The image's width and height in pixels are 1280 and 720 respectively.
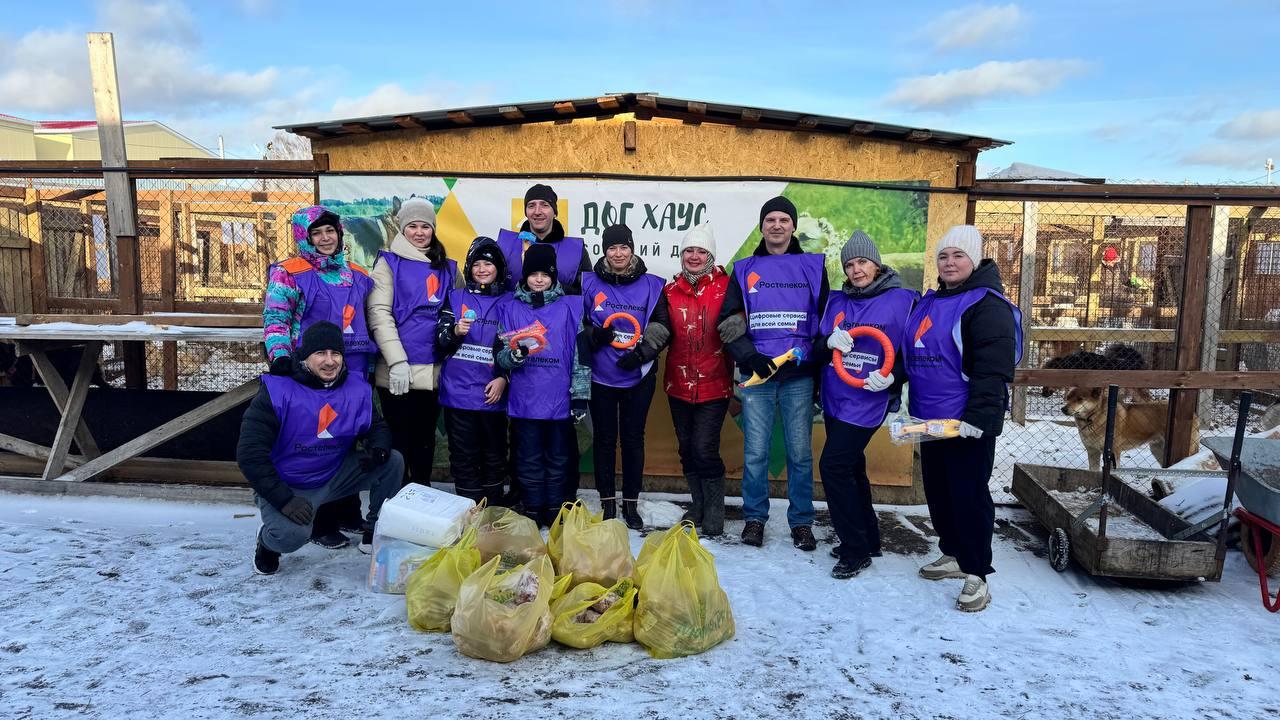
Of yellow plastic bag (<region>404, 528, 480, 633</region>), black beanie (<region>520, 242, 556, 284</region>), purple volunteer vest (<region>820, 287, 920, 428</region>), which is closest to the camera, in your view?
yellow plastic bag (<region>404, 528, 480, 633</region>)

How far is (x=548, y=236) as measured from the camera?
464 centimetres

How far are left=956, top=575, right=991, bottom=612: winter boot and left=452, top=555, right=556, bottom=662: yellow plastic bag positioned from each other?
81.1 inches

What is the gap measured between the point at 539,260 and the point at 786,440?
1.80 metres

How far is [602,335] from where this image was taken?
168 inches

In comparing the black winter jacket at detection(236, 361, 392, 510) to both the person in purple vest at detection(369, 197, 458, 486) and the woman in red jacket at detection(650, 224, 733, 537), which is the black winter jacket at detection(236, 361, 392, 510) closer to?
the person in purple vest at detection(369, 197, 458, 486)

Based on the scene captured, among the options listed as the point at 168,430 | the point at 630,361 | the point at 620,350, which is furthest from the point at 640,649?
the point at 168,430

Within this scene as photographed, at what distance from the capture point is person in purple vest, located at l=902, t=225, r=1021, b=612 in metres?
3.39

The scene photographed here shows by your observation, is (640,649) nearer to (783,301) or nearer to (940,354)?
(940,354)

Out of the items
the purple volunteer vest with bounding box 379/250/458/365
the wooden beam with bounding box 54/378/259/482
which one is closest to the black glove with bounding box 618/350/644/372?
the purple volunteer vest with bounding box 379/250/458/365

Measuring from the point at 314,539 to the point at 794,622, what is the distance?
9.03ft

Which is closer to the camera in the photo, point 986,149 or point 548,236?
point 548,236

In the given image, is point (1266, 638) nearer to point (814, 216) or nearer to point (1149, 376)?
point (1149, 376)

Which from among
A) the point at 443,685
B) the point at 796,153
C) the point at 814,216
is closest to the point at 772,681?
the point at 443,685

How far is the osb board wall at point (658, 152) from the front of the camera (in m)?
5.32
